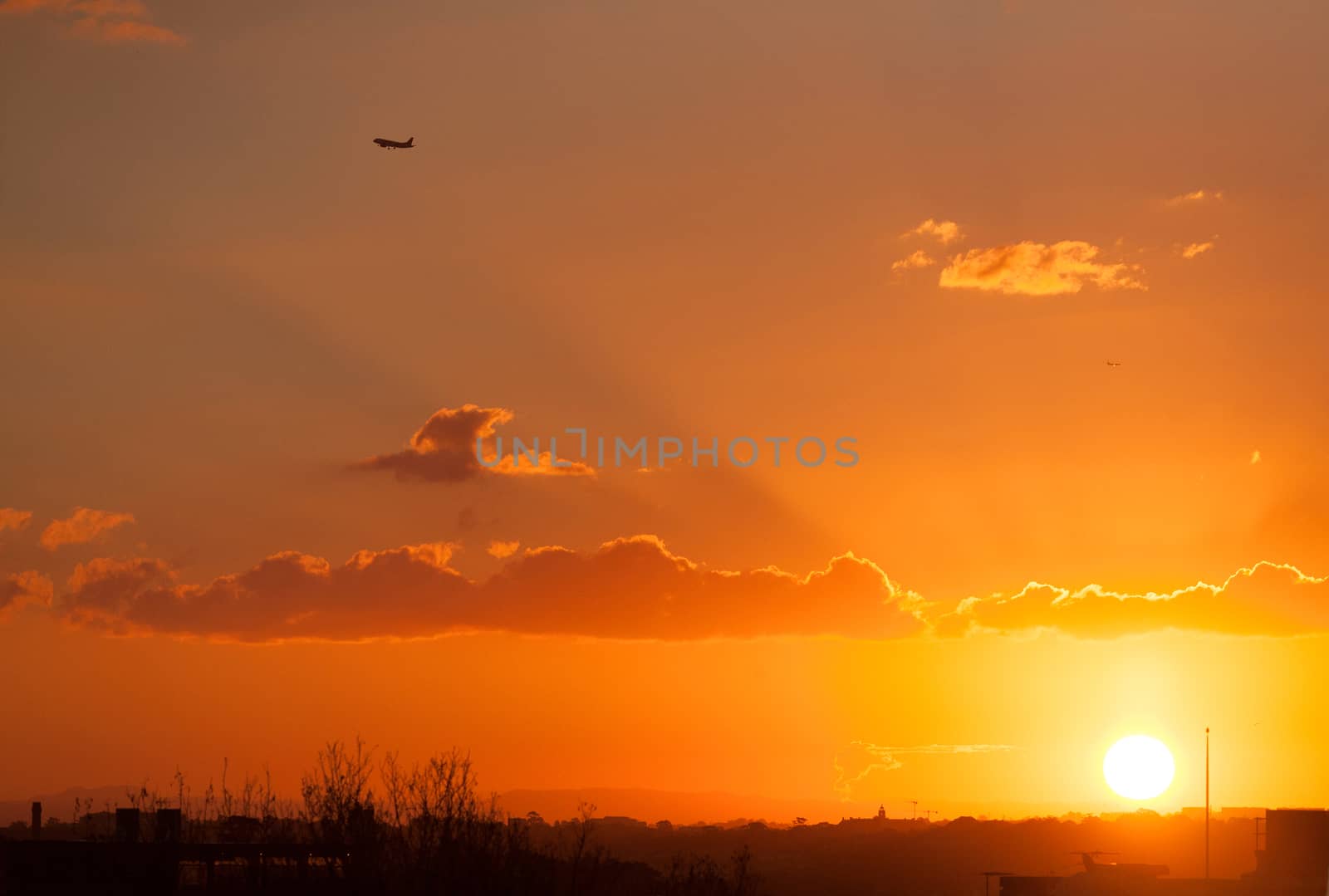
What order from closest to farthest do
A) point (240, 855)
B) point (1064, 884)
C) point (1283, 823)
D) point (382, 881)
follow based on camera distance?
point (382, 881), point (240, 855), point (1283, 823), point (1064, 884)

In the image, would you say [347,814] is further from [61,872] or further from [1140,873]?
[1140,873]

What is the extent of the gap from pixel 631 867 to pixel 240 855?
83653mm

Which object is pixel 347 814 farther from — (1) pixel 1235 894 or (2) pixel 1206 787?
(2) pixel 1206 787

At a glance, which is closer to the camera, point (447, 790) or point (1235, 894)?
point (447, 790)

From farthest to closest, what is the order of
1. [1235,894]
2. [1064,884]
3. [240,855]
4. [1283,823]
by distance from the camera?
[1064,884], [1283,823], [1235,894], [240,855]

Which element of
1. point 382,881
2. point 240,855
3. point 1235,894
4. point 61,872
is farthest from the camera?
point 1235,894

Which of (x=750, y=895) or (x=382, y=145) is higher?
(x=382, y=145)

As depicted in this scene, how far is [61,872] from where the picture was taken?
59.0 metres

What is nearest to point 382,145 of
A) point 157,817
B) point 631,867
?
point 631,867

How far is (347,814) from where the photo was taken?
52531 mm

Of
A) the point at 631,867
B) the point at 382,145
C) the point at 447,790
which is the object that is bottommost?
the point at 631,867

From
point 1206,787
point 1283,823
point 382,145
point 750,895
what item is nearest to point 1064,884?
point 1283,823

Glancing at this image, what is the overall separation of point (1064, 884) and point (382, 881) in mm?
81586

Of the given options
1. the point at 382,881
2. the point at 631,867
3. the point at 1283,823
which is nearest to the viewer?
the point at 382,881
